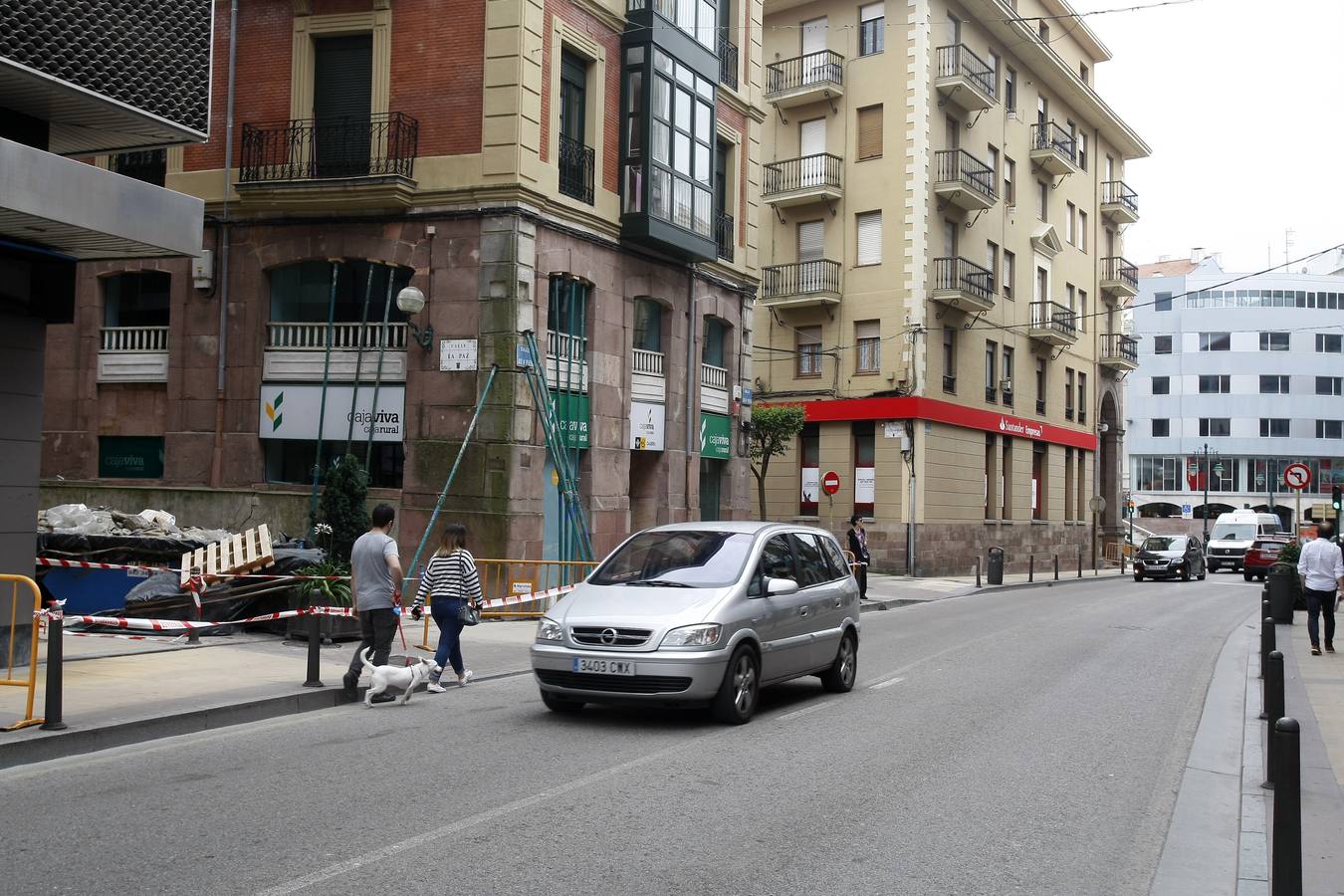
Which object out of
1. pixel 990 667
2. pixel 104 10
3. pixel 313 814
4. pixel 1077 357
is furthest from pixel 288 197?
pixel 1077 357

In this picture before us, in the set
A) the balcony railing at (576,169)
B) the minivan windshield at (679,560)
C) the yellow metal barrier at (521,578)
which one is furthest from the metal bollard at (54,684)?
the balcony railing at (576,169)

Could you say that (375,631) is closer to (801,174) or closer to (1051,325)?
(801,174)

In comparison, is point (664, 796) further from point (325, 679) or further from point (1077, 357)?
point (1077, 357)

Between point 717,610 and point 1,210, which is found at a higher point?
point 1,210

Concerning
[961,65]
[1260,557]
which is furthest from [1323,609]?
[1260,557]

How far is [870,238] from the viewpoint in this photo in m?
36.1

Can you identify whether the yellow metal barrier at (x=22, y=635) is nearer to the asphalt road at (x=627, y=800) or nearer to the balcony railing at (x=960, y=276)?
the asphalt road at (x=627, y=800)

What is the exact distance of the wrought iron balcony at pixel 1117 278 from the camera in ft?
163

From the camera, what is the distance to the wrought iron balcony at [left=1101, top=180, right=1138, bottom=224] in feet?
163

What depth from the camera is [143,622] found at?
12.0 m

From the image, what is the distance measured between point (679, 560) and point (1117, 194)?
45.4 meters

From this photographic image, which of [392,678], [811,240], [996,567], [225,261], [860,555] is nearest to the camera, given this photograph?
[392,678]

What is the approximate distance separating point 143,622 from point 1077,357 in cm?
4167

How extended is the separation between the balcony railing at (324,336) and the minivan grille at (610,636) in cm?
1216
